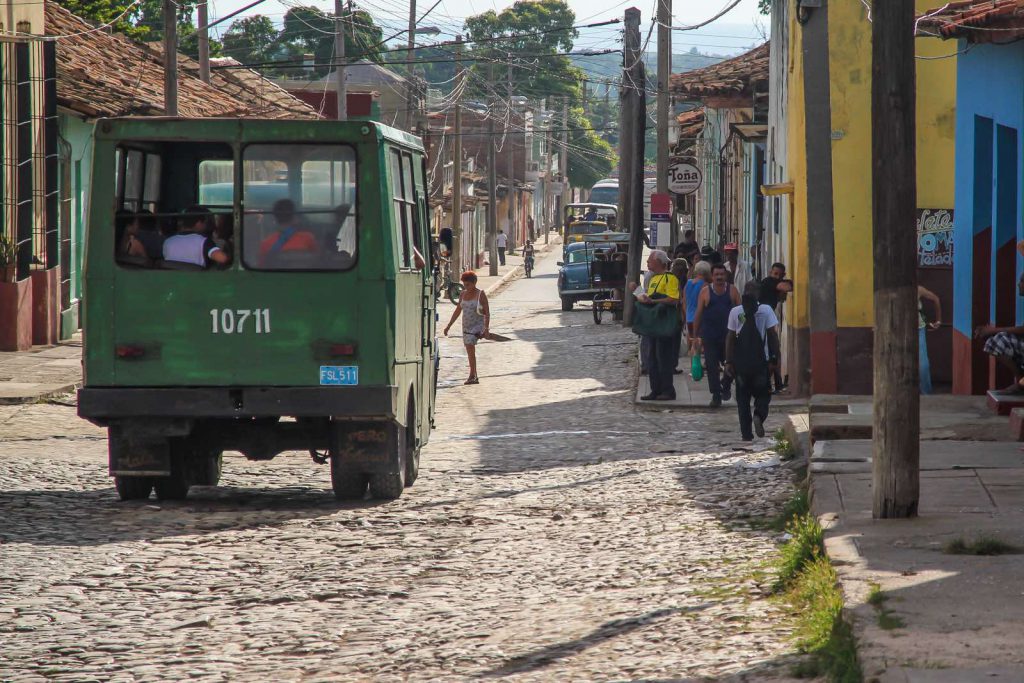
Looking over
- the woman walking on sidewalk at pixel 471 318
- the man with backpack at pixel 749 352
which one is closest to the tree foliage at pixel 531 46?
the woman walking on sidewalk at pixel 471 318

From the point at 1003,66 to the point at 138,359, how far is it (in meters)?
7.48

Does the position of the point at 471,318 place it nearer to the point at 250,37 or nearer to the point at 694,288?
the point at 694,288

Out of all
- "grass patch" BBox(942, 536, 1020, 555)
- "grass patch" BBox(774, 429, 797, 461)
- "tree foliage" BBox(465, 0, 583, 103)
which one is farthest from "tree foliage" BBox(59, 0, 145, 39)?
"tree foliage" BBox(465, 0, 583, 103)

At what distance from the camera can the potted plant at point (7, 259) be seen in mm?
21328

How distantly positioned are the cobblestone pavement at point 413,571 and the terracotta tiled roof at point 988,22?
11.8 feet

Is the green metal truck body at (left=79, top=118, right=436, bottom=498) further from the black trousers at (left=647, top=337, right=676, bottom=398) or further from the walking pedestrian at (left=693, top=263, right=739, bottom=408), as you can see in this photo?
the black trousers at (left=647, top=337, right=676, bottom=398)

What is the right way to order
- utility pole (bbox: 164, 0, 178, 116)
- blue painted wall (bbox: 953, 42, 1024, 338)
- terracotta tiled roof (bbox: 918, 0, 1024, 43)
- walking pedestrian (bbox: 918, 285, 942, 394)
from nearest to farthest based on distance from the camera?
terracotta tiled roof (bbox: 918, 0, 1024, 43)
blue painted wall (bbox: 953, 42, 1024, 338)
walking pedestrian (bbox: 918, 285, 942, 394)
utility pole (bbox: 164, 0, 178, 116)

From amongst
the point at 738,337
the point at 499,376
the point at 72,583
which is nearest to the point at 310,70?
the point at 499,376

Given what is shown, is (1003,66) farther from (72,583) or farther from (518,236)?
(518,236)

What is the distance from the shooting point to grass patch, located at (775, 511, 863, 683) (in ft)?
17.7

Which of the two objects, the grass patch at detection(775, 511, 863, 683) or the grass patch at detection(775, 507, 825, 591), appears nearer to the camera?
the grass patch at detection(775, 511, 863, 683)

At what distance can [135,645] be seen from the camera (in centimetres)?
658

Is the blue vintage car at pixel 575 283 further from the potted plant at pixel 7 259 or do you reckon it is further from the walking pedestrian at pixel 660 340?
the walking pedestrian at pixel 660 340

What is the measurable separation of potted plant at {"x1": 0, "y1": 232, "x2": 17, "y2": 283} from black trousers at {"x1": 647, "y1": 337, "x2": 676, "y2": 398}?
31.0 ft
